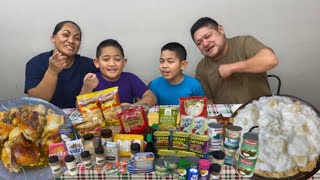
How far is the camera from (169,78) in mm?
1868

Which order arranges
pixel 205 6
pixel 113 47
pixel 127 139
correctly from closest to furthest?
pixel 127 139, pixel 113 47, pixel 205 6

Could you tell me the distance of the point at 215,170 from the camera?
2.85 feet

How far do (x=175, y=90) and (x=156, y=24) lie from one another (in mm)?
845

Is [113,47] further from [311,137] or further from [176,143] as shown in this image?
[311,137]

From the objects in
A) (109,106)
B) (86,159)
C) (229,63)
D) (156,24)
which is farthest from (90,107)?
(156,24)

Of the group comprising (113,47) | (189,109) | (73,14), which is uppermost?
(73,14)

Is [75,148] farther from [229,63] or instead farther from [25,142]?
[229,63]

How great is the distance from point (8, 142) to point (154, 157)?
1.87ft

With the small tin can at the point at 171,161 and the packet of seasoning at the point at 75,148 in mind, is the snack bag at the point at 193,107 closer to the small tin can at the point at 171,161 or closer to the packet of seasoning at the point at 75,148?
the small tin can at the point at 171,161

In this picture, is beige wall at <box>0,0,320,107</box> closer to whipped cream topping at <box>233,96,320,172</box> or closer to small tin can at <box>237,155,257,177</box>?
whipped cream topping at <box>233,96,320,172</box>

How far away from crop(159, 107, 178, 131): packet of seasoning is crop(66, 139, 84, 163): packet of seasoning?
319 mm

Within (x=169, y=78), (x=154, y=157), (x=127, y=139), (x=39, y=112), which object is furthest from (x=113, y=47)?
(x=154, y=157)

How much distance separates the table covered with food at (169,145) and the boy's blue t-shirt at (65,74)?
2.83 ft

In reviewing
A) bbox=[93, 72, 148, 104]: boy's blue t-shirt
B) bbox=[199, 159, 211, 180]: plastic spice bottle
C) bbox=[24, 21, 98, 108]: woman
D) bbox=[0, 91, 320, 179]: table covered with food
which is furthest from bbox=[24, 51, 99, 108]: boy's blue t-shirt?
bbox=[199, 159, 211, 180]: plastic spice bottle
